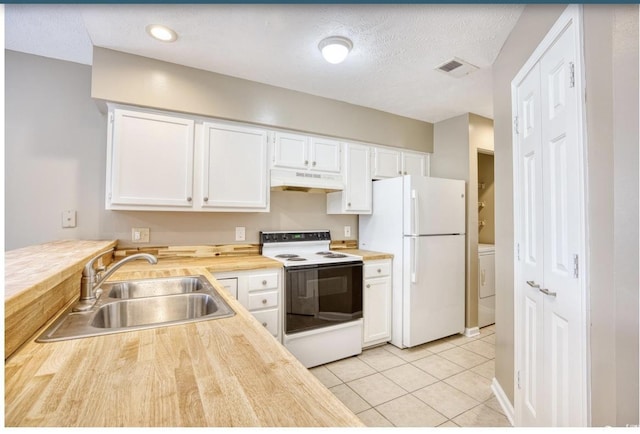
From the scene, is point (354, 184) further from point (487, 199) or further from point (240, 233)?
point (487, 199)

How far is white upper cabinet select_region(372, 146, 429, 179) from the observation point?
3.16m

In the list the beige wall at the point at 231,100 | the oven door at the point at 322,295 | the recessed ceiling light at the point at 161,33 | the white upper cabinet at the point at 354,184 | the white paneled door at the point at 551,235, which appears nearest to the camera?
the white paneled door at the point at 551,235

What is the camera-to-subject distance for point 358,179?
303 centimetres

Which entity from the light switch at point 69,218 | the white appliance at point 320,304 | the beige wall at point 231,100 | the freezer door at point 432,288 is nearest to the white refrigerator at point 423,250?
the freezer door at point 432,288

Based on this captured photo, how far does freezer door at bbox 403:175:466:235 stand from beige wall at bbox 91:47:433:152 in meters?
0.69

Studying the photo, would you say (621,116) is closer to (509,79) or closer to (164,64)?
A: (509,79)

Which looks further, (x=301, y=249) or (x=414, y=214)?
(x=301, y=249)

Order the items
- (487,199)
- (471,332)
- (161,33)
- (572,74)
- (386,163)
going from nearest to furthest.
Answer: (572,74) → (161,33) → (471,332) → (386,163) → (487,199)

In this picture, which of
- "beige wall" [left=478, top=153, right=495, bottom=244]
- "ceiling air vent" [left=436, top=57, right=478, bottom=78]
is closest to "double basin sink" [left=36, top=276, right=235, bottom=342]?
"ceiling air vent" [left=436, top=57, right=478, bottom=78]

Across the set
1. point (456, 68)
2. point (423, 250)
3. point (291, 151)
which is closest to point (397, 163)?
point (423, 250)

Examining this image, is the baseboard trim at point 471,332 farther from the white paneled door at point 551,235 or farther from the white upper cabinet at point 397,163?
the white upper cabinet at point 397,163

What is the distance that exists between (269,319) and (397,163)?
2.15m

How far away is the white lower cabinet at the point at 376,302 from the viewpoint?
2703 millimetres

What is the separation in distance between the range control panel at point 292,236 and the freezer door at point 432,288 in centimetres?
85
